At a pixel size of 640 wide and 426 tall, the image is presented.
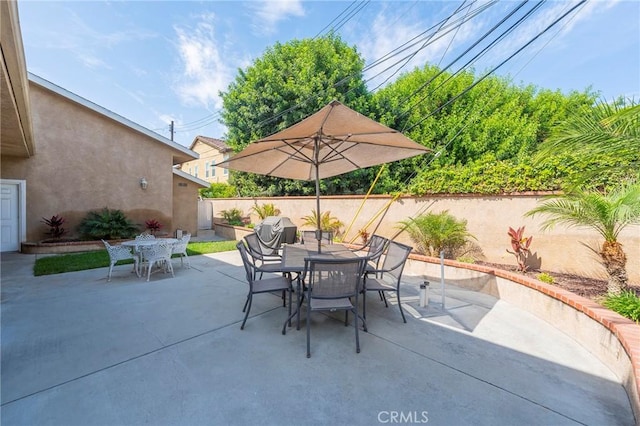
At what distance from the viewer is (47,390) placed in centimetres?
229

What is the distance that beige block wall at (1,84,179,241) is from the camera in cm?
845

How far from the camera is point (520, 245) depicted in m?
5.39

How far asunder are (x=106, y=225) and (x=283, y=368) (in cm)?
982

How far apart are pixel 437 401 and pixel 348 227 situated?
7.16 metres

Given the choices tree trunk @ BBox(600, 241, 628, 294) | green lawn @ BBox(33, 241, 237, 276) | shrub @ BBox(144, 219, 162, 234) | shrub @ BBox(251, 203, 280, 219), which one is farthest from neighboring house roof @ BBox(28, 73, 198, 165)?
tree trunk @ BBox(600, 241, 628, 294)

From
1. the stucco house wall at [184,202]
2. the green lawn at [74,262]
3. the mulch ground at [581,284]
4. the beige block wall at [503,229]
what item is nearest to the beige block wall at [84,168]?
the stucco house wall at [184,202]

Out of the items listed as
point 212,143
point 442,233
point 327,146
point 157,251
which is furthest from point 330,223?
point 212,143

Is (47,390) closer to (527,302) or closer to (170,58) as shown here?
(527,302)

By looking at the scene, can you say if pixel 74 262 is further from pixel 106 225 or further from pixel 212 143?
pixel 212 143

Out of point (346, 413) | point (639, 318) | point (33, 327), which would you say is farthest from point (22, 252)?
point (639, 318)

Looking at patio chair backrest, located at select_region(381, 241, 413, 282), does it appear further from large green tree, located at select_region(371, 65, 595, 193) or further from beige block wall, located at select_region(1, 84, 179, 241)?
beige block wall, located at select_region(1, 84, 179, 241)

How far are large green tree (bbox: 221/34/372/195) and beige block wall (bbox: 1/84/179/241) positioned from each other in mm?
4027

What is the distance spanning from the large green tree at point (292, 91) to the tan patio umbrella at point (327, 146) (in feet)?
20.6

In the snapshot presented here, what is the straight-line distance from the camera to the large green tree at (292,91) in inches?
466
